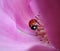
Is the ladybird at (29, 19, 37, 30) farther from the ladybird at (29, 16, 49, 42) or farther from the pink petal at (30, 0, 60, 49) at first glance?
the pink petal at (30, 0, 60, 49)

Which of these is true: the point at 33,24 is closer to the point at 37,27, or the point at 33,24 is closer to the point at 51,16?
the point at 37,27

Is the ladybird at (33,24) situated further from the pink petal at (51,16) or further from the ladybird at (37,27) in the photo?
the pink petal at (51,16)

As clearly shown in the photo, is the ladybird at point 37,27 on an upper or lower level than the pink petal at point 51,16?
upper

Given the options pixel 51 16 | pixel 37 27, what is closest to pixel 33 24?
pixel 37 27

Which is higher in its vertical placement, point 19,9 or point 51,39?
point 19,9

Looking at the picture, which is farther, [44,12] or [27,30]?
[27,30]

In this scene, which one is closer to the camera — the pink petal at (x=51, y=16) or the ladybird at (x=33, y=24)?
the pink petal at (x=51, y=16)

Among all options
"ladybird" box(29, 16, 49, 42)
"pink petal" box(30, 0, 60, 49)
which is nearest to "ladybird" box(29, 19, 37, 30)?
"ladybird" box(29, 16, 49, 42)

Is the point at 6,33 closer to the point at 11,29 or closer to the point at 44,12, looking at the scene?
the point at 11,29

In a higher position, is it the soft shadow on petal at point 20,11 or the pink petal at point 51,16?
the soft shadow on petal at point 20,11

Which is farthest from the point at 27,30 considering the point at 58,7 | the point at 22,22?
the point at 58,7

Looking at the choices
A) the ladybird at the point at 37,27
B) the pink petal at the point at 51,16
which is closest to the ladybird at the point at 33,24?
the ladybird at the point at 37,27
